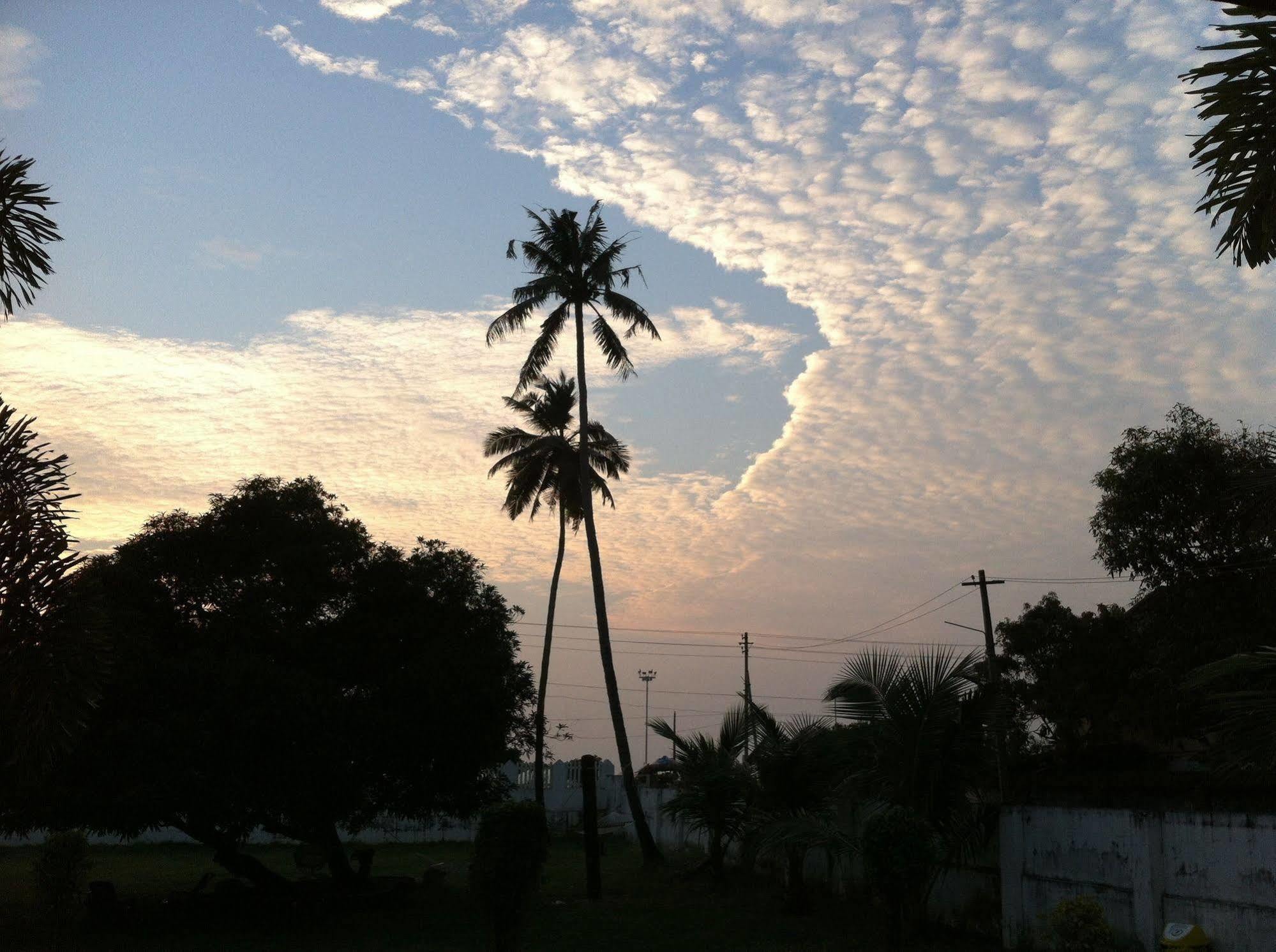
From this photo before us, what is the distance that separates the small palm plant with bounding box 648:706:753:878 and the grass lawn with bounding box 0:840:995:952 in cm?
131

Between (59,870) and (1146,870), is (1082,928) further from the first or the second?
(59,870)

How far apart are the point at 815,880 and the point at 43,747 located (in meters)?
17.3

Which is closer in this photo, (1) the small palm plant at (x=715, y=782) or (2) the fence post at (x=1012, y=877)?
(2) the fence post at (x=1012, y=877)

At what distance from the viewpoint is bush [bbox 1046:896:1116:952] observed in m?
11.3

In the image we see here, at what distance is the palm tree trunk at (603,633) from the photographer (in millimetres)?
27766

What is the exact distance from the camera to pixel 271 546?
20.7 m

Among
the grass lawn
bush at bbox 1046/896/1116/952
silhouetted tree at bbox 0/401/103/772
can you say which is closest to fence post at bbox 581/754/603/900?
the grass lawn

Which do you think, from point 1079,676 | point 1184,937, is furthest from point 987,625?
point 1184,937

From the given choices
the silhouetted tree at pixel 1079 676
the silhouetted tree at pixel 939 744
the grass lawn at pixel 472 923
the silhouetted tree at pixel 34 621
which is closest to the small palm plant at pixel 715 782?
the grass lawn at pixel 472 923

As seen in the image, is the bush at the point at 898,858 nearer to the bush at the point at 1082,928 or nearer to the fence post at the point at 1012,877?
the bush at the point at 1082,928

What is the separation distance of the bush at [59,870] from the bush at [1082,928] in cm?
1515

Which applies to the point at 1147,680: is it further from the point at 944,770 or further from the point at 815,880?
the point at 944,770

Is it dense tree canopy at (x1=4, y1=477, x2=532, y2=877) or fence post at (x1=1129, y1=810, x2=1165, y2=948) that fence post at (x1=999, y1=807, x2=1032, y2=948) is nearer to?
fence post at (x1=1129, y1=810, x2=1165, y2=948)

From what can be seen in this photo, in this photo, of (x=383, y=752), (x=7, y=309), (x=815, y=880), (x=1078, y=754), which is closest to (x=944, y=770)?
(x=1078, y=754)
